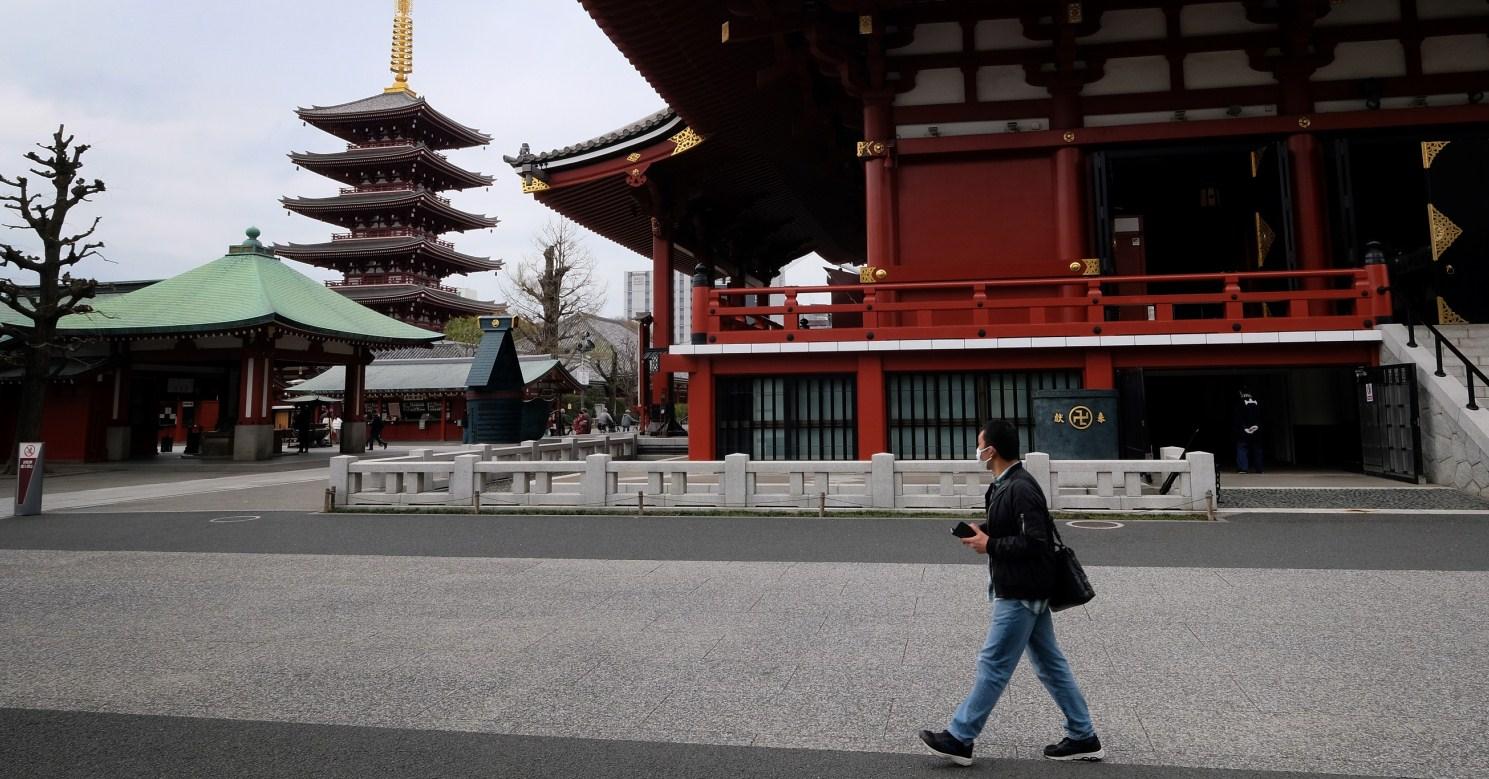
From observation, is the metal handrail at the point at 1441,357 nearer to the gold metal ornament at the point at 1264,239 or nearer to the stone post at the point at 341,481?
the gold metal ornament at the point at 1264,239

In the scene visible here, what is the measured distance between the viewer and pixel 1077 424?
11.2 m

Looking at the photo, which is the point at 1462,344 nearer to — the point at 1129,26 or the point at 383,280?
the point at 1129,26

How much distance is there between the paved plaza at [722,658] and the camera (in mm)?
3379

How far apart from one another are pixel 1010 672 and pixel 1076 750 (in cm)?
47

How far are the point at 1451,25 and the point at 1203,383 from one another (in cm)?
740

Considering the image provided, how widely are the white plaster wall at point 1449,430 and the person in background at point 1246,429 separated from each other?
6.46 ft

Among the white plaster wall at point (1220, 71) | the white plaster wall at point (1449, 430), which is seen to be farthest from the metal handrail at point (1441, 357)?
the white plaster wall at point (1220, 71)

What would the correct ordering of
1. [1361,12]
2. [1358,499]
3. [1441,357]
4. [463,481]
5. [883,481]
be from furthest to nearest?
[1361,12], [463,481], [1441,357], [883,481], [1358,499]

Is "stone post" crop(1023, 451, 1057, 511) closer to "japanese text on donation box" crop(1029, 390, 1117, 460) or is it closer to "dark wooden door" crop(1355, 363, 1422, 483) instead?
"japanese text on donation box" crop(1029, 390, 1117, 460)

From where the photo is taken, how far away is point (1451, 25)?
13602 millimetres

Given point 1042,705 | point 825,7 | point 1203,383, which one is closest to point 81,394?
point 825,7

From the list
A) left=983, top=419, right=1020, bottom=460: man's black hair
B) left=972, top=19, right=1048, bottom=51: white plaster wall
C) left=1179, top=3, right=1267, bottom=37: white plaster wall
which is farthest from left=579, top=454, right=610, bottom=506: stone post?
left=1179, top=3, right=1267, bottom=37: white plaster wall

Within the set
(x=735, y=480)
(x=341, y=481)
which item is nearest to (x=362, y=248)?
(x=341, y=481)

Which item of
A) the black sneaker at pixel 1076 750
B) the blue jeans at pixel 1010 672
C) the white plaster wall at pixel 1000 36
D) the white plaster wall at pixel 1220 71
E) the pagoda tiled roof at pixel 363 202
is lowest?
the black sneaker at pixel 1076 750
